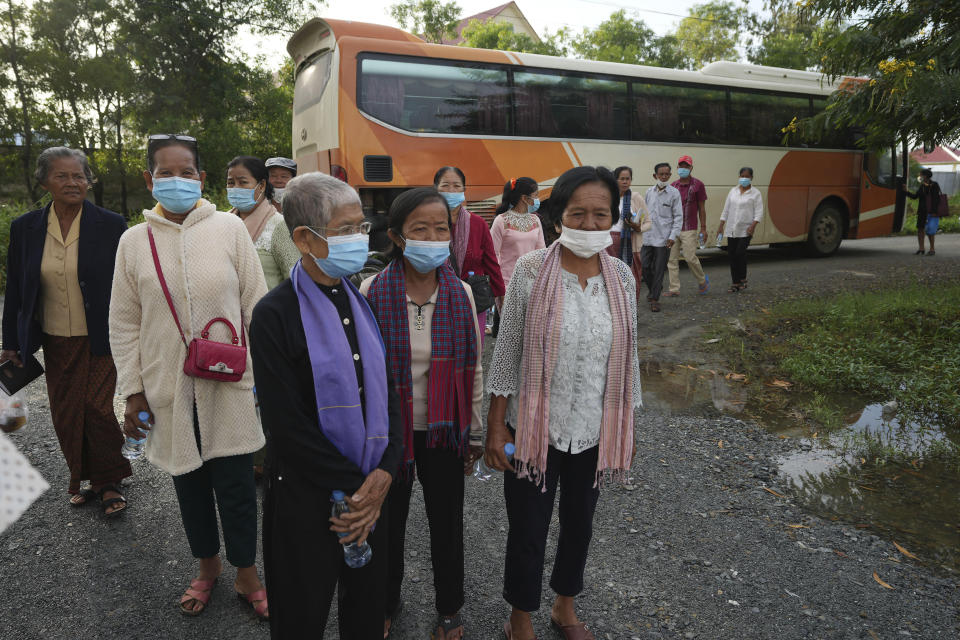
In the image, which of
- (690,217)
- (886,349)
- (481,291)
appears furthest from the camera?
(690,217)

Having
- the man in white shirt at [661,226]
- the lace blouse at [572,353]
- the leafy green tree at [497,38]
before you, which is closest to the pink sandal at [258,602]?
the lace blouse at [572,353]

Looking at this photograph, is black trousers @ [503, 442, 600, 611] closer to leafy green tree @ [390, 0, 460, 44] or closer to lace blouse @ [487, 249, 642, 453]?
lace blouse @ [487, 249, 642, 453]

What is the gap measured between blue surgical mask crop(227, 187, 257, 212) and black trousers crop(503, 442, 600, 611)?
2.19 metres

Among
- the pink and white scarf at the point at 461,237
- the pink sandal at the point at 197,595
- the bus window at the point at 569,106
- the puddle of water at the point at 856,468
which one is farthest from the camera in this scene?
the bus window at the point at 569,106

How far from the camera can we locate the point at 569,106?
414 inches

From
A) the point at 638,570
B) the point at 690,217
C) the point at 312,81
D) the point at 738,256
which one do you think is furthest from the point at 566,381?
the point at 312,81

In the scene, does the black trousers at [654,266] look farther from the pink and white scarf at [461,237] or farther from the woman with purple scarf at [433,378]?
the woman with purple scarf at [433,378]

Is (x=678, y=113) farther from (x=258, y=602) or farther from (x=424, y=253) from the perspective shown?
(x=258, y=602)

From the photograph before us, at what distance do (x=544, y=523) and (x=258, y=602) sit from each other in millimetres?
1248

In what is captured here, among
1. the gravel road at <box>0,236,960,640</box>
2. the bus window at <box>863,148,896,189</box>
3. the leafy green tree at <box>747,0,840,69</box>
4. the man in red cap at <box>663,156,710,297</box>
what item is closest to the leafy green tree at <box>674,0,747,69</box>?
the leafy green tree at <box>747,0,840,69</box>

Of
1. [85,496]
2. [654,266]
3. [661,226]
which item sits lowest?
[85,496]

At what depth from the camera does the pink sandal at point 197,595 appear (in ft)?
8.55

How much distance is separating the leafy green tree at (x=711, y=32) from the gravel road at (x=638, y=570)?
3028 centimetres

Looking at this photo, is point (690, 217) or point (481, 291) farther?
point (690, 217)
